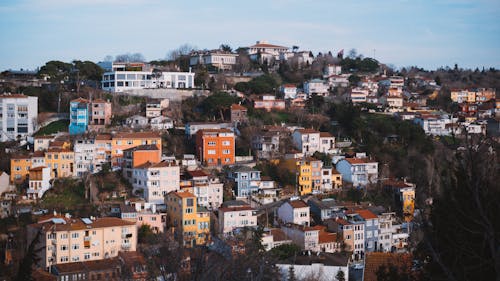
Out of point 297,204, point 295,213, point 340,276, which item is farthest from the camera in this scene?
point 297,204

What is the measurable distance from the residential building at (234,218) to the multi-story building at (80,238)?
10.3ft

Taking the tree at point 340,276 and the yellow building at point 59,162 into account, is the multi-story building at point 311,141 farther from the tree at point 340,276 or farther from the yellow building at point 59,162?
the tree at point 340,276

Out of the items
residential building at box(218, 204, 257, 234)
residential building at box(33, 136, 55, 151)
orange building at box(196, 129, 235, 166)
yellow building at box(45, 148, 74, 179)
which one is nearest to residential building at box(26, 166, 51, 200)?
yellow building at box(45, 148, 74, 179)

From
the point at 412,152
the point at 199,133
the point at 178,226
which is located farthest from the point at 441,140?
the point at 178,226

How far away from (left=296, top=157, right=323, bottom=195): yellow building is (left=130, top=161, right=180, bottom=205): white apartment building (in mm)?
5174

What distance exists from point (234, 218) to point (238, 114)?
362 inches

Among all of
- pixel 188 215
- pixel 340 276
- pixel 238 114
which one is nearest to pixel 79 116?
pixel 238 114

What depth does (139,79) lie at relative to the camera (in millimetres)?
31812

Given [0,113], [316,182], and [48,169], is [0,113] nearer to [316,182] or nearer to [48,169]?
[48,169]

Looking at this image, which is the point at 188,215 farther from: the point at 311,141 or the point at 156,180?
the point at 311,141

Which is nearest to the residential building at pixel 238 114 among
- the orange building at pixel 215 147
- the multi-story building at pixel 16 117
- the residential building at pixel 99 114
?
the orange building at pixel 215 147

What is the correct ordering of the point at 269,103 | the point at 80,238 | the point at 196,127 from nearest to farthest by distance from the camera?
the point at 80,238
the point at 196,127
the point at 269,103

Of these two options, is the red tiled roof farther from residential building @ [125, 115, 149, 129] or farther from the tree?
residential building @ [125, 115, 149, 129]

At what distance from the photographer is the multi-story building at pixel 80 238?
17.8m
